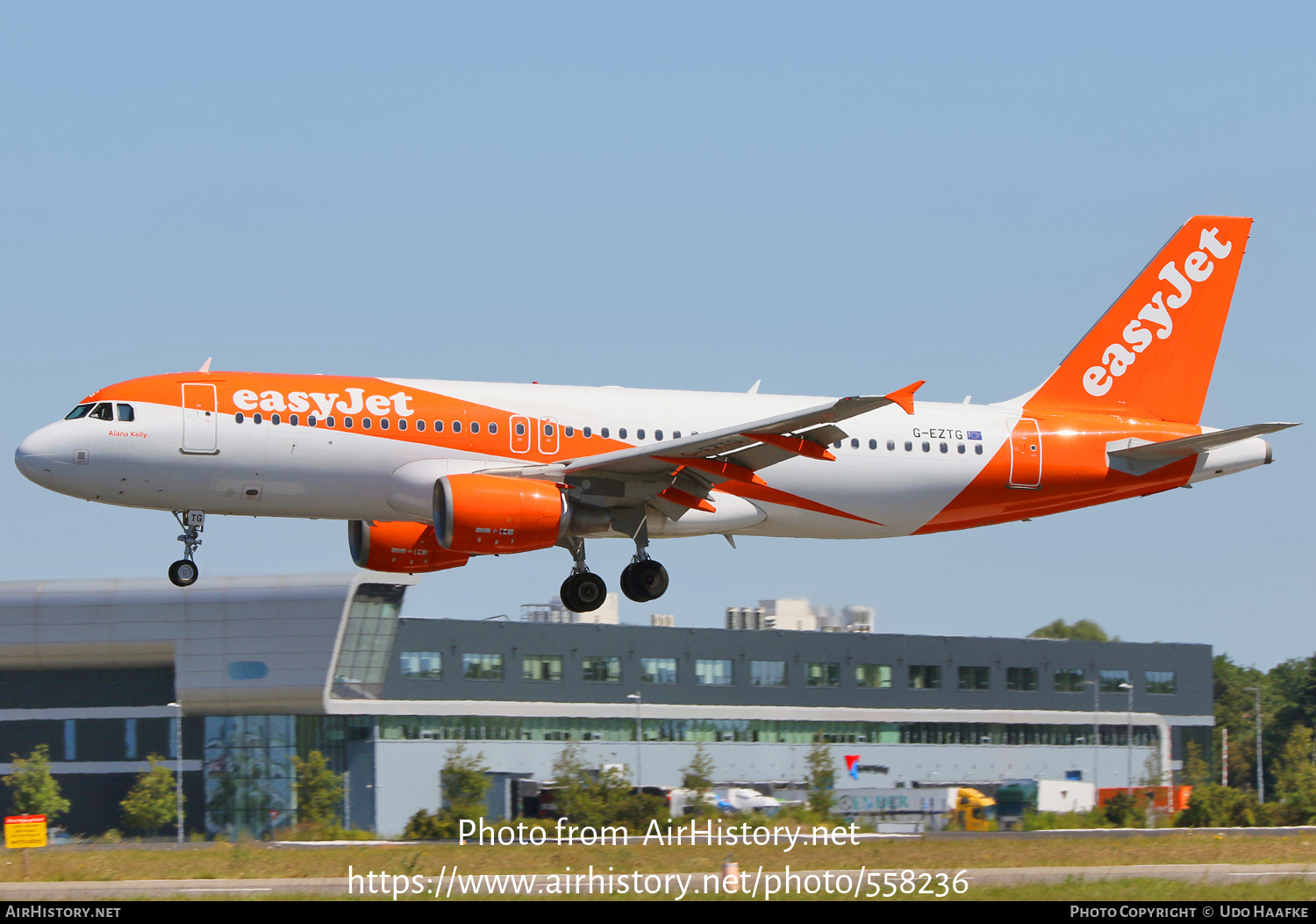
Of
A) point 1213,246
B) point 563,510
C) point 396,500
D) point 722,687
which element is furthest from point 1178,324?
point 722,687

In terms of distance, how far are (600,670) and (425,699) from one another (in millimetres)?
10470

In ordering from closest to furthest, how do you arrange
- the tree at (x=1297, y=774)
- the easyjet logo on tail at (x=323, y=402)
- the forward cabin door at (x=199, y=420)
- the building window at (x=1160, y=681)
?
1. the forward cabin door at (x=199, y=420)
2. the easyjet logo on tail at (x=323, y=402)
3. the tree at (x=1297, y=774)
4. the building window at (x=1160, y=681)

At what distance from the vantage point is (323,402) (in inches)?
1288

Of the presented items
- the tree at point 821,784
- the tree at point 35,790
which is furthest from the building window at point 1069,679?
the tree at point 35,790

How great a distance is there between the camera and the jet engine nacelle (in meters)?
31.5

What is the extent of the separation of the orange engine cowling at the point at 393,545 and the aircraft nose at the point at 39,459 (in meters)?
7.12

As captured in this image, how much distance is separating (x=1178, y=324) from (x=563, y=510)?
1835 cm

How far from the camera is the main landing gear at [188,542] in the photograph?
32.7 metres

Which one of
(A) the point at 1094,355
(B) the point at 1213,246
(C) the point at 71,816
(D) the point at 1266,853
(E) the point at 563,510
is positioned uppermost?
(B) the point at 1213,246

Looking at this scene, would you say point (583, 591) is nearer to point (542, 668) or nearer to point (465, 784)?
point (465, 784)

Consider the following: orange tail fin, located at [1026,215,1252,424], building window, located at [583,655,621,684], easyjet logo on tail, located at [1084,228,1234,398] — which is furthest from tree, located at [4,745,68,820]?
easyjet logo on tail, located at [1084,228,1234,398]

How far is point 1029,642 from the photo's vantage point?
102 meters

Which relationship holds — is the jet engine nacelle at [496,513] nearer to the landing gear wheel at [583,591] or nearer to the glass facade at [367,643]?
the landing gear wheel at [583,591]
